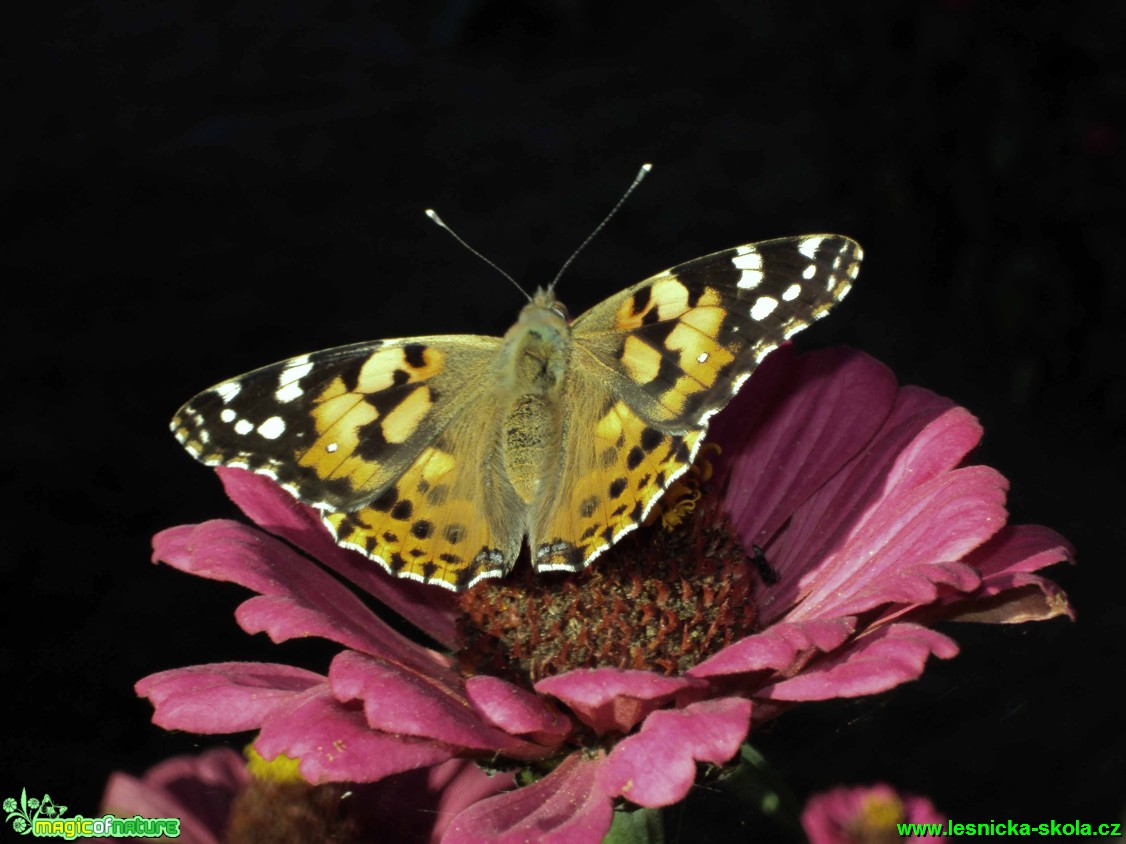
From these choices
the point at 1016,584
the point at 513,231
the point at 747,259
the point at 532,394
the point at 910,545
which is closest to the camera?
the point at 1016,584

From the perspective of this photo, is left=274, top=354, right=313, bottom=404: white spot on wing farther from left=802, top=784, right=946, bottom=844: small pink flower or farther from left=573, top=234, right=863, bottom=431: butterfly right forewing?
left=802, top=784, right=946, bottom=844: small pink flower

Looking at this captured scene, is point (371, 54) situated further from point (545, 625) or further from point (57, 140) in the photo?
point (545, 625)

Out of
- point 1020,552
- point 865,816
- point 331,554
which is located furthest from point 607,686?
point 331,554

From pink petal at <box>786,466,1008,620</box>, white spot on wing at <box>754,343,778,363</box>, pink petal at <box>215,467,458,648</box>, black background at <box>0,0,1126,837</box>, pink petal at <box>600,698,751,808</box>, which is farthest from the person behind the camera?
black background at <box>0,0,1126,837</box>

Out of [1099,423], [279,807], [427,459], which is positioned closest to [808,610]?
[427,459]

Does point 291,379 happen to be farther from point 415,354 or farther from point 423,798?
point 423,798

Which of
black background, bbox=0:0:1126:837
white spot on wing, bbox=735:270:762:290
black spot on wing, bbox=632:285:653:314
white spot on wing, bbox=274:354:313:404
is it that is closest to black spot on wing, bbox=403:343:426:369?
white spot on wing, bbox=274:354:313:404
